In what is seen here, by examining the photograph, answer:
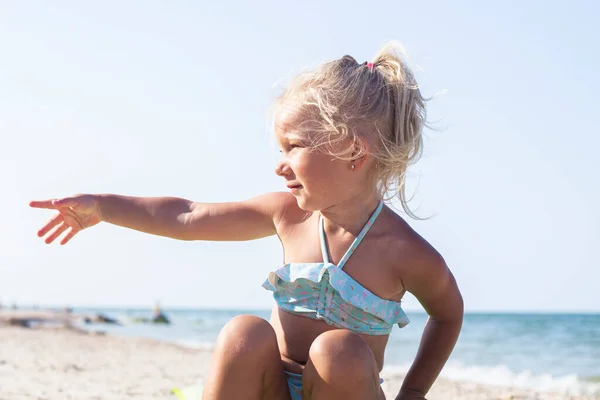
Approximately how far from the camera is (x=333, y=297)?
2449 millimetres

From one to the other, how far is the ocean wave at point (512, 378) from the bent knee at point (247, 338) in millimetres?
6699

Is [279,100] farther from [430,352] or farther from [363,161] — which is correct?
[430,352]

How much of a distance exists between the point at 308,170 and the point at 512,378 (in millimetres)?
8557

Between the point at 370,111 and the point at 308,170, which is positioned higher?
the point at 370,111

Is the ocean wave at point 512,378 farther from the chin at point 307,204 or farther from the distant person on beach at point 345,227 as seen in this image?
the chin at point 307,204

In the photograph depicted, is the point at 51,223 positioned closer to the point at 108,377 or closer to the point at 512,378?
the point at 108,377

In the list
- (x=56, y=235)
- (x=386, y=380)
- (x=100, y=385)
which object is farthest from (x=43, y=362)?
(x=56, y=235)

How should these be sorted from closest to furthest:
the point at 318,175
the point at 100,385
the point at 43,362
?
the point at 318,175
the point at 100,385
the point at 43,362

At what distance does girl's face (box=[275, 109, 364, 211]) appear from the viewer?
7.97 feet

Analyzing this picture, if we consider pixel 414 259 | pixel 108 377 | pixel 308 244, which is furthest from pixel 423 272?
pixel 108 377

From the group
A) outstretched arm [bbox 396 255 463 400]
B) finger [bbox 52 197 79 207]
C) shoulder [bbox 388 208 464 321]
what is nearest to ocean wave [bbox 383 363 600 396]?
outstretched arm [bbox 396 255 463 400]

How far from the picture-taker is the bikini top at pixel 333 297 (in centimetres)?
243

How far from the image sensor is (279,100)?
2.63 m

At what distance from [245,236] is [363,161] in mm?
545
